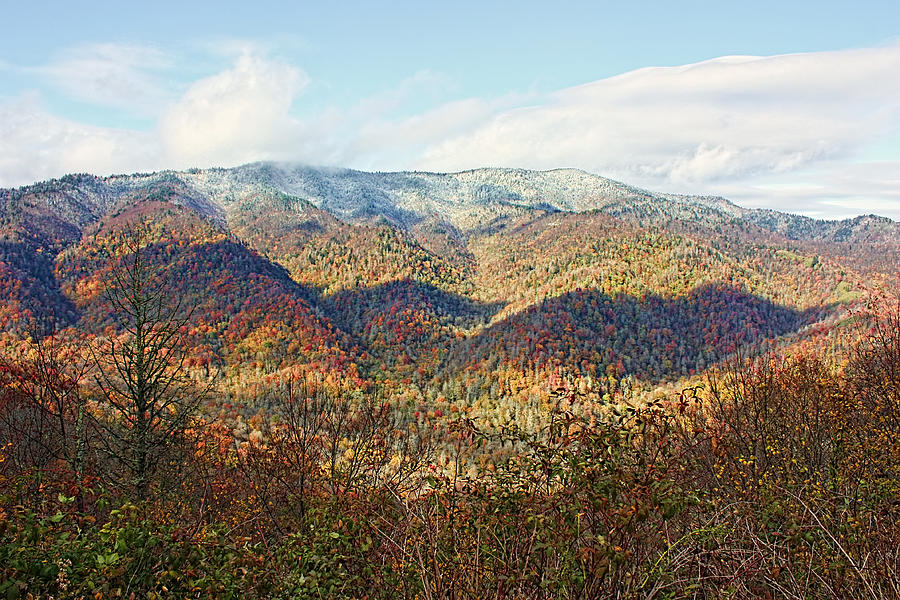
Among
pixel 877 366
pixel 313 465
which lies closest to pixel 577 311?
pixel 877 366

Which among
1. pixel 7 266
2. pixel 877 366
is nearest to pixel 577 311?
pixel 877 366

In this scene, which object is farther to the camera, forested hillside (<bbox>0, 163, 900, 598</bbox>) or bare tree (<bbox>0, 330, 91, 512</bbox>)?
bare tree (<bbox>0, 330, 91, 512</bbox>)

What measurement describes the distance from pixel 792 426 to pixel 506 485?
43.4ft

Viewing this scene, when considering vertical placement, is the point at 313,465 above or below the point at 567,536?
below

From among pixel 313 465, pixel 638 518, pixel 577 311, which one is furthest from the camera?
pixel 577 311

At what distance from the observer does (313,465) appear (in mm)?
13641

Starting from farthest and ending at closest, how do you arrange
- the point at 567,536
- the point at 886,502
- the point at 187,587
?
the point at 886,502, the point at 187,587, the point at 567,536

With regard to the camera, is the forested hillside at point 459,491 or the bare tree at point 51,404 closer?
the forested hillside at point 459,491

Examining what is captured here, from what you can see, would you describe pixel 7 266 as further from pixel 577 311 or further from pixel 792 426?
pixel 792 426

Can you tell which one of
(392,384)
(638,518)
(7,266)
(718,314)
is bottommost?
(392,384)

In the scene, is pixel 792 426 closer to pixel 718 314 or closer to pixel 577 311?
pixel 577 311

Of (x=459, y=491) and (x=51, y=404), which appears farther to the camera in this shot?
(x=51, y=404)

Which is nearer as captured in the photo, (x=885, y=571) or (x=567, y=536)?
(x=567, y=536)

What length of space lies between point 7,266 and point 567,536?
234712 mm
